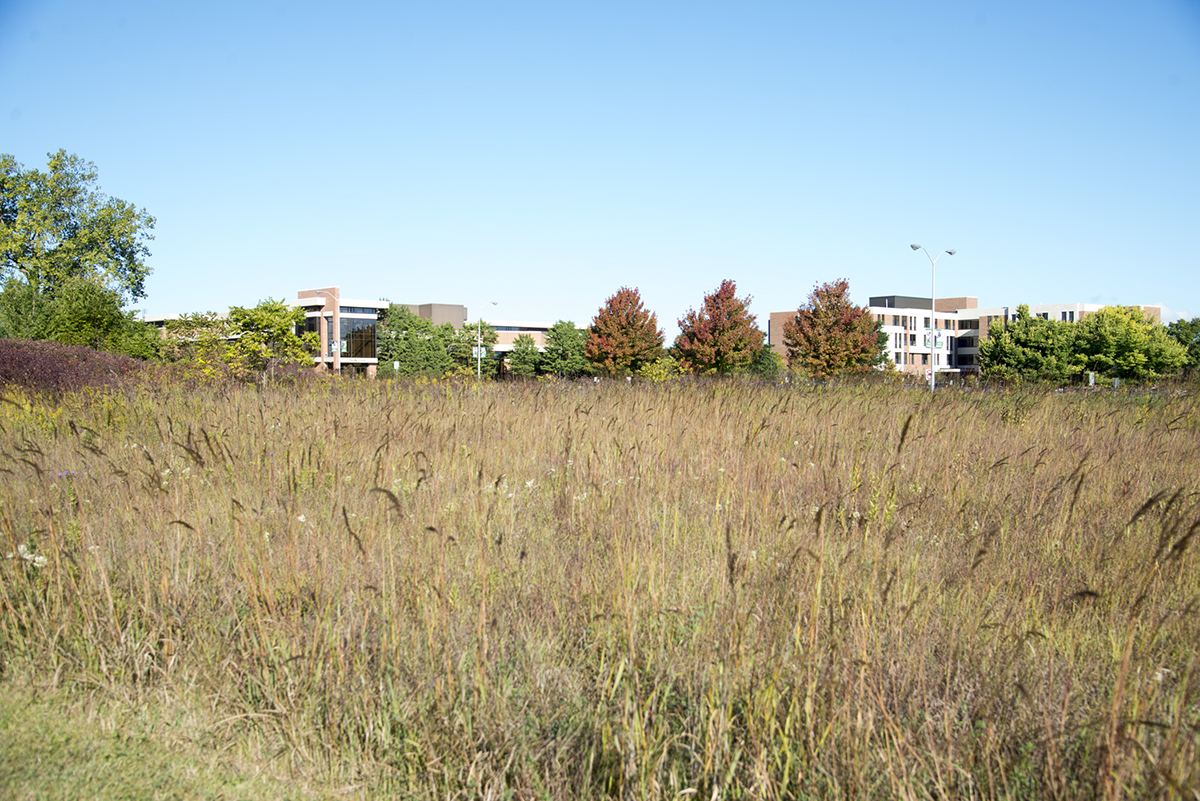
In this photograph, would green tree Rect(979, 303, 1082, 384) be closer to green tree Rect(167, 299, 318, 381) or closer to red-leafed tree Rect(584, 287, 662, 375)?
red-leafed tree Rect(584, 287, 662, 375)

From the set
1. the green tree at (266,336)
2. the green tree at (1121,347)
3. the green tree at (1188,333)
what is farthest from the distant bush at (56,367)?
the green tree at (1188,333)

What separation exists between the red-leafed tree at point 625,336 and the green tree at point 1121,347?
35.8 meters

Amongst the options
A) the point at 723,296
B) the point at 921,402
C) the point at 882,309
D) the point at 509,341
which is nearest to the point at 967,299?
the point at 882,309

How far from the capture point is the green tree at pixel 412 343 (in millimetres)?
71125

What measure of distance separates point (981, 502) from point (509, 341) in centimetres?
10914

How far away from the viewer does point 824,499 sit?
442 cm

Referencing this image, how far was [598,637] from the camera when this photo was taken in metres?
2.74

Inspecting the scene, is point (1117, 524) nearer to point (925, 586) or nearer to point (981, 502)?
point (981, 502)

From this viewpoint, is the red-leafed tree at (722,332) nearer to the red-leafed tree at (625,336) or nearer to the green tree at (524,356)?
the red-leafed tree at (625,336)

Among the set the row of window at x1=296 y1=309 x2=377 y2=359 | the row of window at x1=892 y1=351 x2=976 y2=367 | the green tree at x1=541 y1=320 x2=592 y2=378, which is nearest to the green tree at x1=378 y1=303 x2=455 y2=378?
the row of window at x1=296 y1=309 x2=377 y2=359

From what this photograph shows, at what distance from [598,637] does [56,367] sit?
15163mm

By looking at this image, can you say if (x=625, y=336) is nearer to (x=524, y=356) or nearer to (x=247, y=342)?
(x=524, y=356)

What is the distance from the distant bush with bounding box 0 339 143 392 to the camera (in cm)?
1219

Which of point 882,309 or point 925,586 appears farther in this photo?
point 882,309
